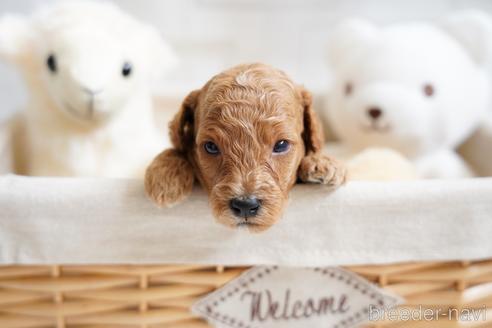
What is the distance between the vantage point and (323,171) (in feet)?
2.13

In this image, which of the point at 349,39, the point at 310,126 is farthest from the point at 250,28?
the point at 310,126

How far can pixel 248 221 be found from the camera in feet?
1.92

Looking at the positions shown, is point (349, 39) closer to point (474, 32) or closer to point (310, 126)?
point (474, 32)

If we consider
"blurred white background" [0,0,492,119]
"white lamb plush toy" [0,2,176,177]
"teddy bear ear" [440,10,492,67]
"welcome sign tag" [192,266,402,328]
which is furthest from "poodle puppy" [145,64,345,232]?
"blurred white background" [0,0,492,119]

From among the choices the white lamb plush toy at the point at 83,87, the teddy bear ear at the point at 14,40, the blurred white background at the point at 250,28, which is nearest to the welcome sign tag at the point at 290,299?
the white lamb plush toy at the point at 83,87

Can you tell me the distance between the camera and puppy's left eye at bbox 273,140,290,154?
24.5 inches

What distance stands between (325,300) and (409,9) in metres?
1.16

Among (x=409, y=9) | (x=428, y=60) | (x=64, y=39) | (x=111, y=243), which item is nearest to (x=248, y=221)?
(x=111, y=243)

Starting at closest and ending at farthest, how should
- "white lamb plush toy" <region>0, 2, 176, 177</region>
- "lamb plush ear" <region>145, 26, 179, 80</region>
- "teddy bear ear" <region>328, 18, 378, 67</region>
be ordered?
"white lamb plush toy" <region>0, 2, 176, 177</region> → "lamb plush ear" <region>145, 26, 179, 80</region> → "teddy bear ear" <region>328, 18, 378, 67</region>

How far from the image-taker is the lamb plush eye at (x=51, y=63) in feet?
2.92

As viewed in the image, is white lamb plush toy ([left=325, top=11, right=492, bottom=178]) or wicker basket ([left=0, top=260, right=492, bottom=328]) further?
white lamb plush toy ([left=325, top=11, right=492, bottom=178])

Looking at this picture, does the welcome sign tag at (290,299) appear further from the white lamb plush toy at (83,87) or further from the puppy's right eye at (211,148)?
the white lamb plush toy at (83,87)

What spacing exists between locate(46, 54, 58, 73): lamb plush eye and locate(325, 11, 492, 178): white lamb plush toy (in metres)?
0.63

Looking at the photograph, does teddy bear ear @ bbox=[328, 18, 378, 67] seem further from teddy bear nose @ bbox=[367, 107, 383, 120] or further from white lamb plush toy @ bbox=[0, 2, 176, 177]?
white lamb plush toy @ bbox=[0, 2, 176, 177]
